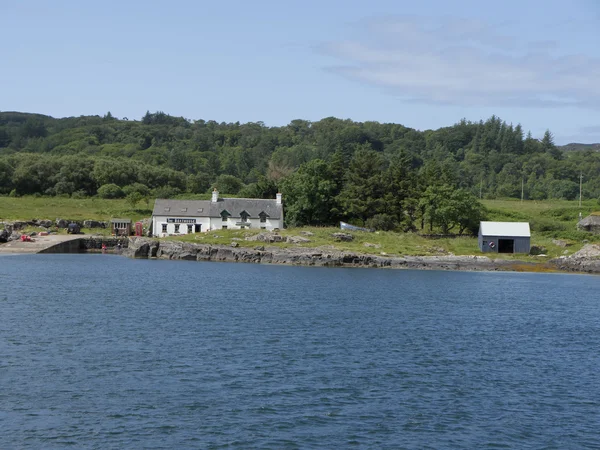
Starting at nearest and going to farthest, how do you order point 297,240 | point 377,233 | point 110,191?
point 297,240 → point 377,233 → point 110,191

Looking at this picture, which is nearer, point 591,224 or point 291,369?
point 291,369

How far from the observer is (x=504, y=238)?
8362cm

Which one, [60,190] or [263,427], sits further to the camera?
[60,190]

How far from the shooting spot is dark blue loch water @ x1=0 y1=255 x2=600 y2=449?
20.9 metres

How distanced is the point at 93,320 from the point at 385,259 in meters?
46.6

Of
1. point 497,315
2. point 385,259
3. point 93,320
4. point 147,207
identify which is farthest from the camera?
point 147,207

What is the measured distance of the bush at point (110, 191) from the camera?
129750mm

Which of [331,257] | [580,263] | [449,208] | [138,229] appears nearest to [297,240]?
[331,257]

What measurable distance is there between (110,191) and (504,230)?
75.5 m

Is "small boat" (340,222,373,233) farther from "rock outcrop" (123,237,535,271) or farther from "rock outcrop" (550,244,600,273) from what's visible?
"rock outcrop" (550,244,600,273)

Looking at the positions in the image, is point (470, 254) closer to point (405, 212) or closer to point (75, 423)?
point (405, 212)

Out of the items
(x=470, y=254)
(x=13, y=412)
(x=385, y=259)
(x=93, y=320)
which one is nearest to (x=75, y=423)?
(x=13, y=412)

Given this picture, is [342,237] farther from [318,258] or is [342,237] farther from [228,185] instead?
[228,185]

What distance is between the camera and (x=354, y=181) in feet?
333
